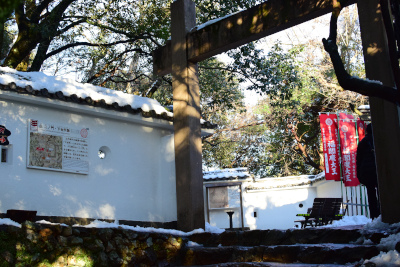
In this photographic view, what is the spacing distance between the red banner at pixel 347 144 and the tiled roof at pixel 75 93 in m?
5.41

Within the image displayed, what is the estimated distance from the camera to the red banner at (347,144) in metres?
14.4

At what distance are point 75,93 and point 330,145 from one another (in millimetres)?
8585

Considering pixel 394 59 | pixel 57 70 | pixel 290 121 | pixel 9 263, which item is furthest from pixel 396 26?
pixel 290 121

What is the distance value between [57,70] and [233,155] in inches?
400

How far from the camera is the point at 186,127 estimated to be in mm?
8375

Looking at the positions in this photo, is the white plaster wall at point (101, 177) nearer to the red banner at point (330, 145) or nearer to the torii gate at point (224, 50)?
the torii gate at point (224, 50)

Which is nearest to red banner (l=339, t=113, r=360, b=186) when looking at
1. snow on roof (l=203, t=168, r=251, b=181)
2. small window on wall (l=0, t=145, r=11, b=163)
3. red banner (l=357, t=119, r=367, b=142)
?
red banner (l=357, t=119, r=367, b=142)

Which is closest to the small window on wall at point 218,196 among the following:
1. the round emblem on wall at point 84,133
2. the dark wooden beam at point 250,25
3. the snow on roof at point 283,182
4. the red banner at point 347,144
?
the snow on roof at point 283,182

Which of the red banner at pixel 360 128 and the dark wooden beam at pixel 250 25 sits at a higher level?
the dark wooden beam at pixel 250 25

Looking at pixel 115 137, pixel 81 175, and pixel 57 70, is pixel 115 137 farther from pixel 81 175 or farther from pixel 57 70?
pixel 57 70

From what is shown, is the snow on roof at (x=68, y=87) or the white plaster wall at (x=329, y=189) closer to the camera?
the snow on roof at (x=68, y=87)

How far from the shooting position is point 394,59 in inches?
202

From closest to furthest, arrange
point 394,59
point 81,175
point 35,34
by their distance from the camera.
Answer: point 394,59 < point 81,175 < point 35,34

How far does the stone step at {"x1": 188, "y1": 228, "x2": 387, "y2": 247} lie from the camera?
620 centimetres
